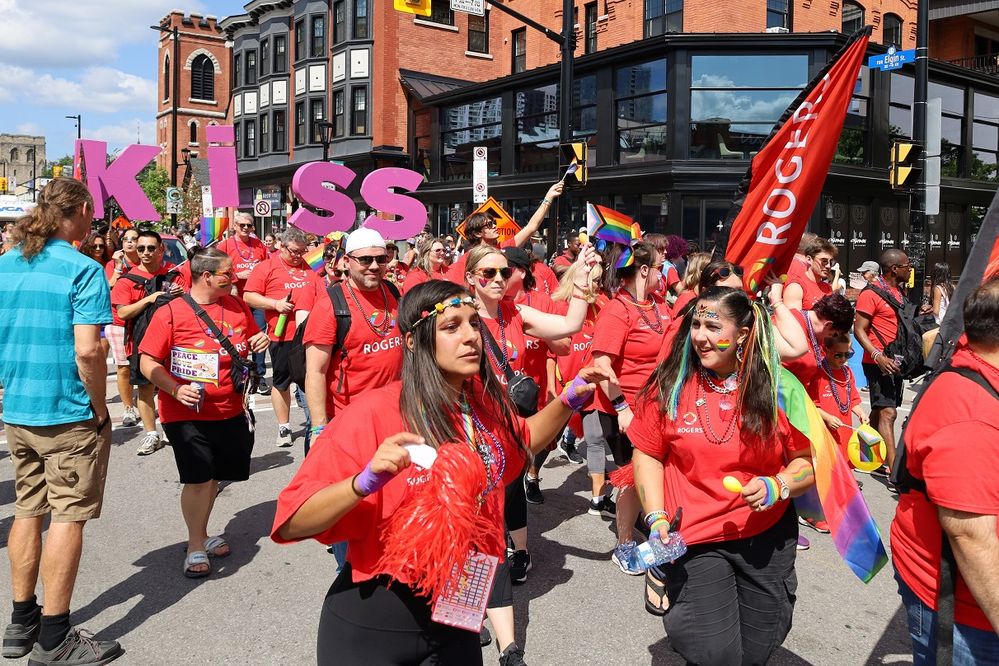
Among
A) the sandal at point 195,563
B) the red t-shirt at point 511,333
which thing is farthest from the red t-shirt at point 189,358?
the red t-shirt at point 511,333

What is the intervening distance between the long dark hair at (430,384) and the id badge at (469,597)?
14.2 inches

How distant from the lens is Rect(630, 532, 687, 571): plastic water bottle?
274 centimetres

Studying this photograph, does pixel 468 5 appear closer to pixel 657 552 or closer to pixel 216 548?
pixel 216 548

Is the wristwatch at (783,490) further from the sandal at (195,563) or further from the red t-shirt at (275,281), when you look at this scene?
the red t-shirt at (275,281)

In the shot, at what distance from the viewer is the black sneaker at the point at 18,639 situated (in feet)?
12.6

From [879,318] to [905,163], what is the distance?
6832 millimetres

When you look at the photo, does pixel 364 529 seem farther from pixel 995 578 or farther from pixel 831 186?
pixel 831 186

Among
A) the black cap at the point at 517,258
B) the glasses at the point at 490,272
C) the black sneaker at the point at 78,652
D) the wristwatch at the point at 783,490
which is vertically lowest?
the black sneaker at the point at 78,652

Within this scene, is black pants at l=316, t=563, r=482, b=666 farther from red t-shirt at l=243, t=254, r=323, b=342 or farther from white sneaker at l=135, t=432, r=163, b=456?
white sneaker at l=135, t=432, r=163, b=456

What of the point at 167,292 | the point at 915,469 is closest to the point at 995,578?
the point at 915,469

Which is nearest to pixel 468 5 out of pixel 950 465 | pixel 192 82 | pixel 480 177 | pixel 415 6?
pixel 415 6

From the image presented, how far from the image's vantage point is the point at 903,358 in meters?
6.85

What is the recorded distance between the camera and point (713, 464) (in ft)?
9.57

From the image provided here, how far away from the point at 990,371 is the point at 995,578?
57cm
